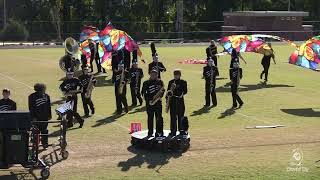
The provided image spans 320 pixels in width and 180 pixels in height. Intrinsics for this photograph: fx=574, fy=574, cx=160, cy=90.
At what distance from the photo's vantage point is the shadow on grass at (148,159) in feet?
39.8

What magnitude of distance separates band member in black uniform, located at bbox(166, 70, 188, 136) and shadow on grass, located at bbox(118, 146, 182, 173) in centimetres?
97

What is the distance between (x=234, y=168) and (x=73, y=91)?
19.6 feet

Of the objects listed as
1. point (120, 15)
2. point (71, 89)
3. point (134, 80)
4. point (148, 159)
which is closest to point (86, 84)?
point (71, 89)

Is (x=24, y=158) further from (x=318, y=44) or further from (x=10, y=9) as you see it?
(x=10, y=9)

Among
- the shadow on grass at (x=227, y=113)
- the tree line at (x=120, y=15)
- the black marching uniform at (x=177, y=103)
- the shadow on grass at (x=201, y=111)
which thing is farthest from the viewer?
the tree line at (x=120, y=15)

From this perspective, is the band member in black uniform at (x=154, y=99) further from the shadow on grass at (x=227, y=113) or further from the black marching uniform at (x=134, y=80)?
the black marching uniform at (x=134, y=80)

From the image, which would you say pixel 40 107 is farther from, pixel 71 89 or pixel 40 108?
pixel 71 89

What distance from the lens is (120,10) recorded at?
77.4m

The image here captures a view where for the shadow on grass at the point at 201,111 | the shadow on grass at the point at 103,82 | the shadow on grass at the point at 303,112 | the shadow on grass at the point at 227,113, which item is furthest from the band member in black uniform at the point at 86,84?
the shadow on grass at the point at 103,82

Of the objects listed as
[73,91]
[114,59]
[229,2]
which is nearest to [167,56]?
[114,59]

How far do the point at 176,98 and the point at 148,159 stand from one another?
208 cm

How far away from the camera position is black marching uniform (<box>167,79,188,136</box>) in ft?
45.9

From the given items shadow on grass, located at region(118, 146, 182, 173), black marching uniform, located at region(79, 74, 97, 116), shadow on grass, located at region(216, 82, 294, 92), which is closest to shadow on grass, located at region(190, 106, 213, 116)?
black marching uniform, located at region(79, 74, 97, 116)

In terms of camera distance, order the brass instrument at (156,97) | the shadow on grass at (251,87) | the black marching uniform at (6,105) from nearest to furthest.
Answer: the black marching uniform at (6,105)
the brass instrument at (156,97)
the shadow on grass at (251,87)
